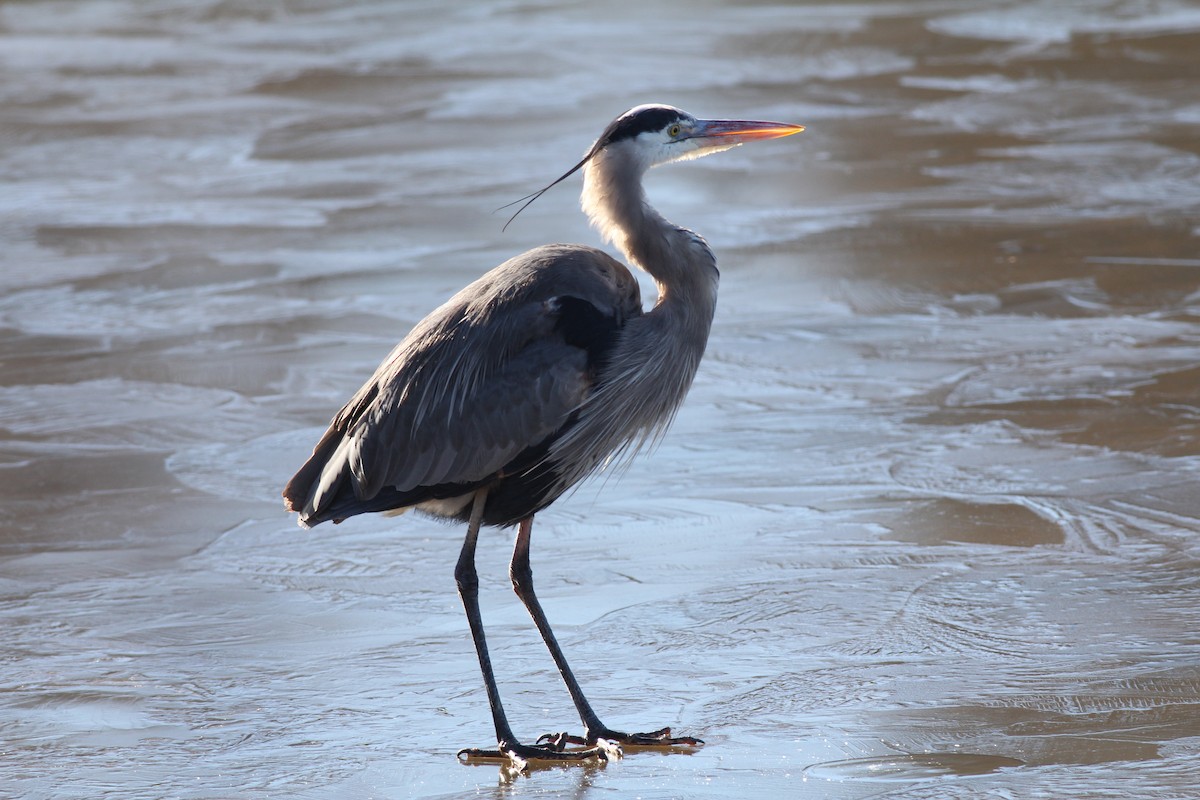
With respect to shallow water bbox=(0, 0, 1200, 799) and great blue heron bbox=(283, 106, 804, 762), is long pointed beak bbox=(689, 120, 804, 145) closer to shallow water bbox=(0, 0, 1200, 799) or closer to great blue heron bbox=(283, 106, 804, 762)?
great blue heron bbox=(283, 106, 804, 762)

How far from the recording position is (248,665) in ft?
19.5

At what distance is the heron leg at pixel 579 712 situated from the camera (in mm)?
5078

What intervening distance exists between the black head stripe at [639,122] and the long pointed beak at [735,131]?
4.3 inches

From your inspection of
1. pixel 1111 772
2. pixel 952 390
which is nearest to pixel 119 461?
pixel 952 390

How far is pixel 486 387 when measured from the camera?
18.0ft

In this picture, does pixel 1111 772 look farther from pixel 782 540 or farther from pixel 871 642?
pixel 782 540

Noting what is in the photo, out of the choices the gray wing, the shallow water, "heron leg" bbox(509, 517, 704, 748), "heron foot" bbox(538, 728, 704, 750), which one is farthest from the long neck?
"heron foot" bbox(538, 728, 704, 750)

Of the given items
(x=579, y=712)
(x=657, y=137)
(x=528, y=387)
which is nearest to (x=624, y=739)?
(x=579, y=712)

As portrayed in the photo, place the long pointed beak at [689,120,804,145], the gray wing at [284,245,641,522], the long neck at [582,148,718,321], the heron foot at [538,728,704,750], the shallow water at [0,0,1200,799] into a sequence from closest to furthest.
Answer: the heron foot at [538,728,704,750]
the shallow water at [0,0,1200,799]
the gray wing at [284,245,641,522]
the long neck at [582,148,718,321]
the long pointed beak at [689,120,804,145]

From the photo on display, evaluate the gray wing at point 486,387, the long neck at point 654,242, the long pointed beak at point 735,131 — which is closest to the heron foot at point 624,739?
the gray wing at point 486,387

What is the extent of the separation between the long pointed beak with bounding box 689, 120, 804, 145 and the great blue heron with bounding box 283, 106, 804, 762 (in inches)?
9.0

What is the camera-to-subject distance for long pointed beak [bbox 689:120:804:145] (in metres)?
5.92

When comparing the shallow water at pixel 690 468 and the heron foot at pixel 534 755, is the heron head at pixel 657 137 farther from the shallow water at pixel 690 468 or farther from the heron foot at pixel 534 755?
the heron foot at pixel 534 755

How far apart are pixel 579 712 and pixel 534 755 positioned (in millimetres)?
246
